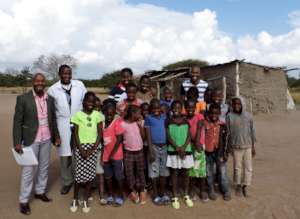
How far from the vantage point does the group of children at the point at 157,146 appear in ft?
14.7

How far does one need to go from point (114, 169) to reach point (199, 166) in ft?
4.03

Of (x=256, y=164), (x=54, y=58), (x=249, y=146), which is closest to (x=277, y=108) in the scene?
(x=256, y=164)

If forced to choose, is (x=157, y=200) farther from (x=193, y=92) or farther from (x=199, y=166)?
(x=193, y=92)

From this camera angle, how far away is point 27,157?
4266 millimetres

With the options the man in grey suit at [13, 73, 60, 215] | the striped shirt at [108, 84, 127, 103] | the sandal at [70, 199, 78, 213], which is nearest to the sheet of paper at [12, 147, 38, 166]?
the man in grey suit at [13, 73, 60, 215]

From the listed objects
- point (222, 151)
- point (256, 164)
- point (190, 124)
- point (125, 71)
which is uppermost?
point (125, 71)

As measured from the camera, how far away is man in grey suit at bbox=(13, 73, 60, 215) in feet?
14.0

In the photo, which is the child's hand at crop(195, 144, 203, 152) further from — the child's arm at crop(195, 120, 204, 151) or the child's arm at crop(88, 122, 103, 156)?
the child's arm at crop(88, 122, 103, 156)

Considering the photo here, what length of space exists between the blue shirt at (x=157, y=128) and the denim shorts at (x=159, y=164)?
11 centimetres

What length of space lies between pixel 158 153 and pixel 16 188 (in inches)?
99.0

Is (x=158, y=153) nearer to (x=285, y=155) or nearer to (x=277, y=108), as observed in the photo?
(x=285, y=155)

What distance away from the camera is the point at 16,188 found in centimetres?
537

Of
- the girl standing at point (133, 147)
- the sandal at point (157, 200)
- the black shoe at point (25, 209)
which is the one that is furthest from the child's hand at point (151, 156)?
the black shoe at point (25, 209)

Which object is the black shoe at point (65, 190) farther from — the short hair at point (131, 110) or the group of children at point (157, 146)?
the short hair at point (131, 110)
